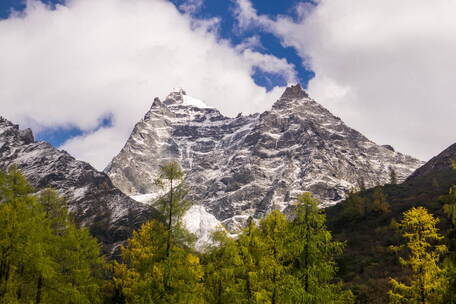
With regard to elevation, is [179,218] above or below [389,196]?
below

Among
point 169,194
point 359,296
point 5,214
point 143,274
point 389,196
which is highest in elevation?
point 389,196

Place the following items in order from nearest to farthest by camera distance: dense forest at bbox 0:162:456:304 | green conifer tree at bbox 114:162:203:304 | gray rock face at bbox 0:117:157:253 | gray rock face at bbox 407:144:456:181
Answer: dense forest at bbox 0:162:456:304 → green conifer tree at bbox 114:162:203:304 → gray rock face at bbox 0:117:157:253 → gray rock face at bbox 407:144:456:181

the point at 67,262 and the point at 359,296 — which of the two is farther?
the point at 359,296

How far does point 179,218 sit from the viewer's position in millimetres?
21250

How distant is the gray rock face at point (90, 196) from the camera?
132875 millimetres

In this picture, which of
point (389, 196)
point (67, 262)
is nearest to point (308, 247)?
point (67, 262)

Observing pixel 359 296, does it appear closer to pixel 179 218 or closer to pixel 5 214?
pixel 179 218

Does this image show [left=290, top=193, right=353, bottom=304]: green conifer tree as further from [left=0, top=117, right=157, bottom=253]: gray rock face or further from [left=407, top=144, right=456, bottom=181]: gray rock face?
[left=407, top=144, right=456, bottom=181]: gray rock face

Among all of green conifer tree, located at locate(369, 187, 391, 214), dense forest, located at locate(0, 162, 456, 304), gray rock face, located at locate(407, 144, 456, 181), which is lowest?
dense forest, located at locate(0, 162, 456, 304)

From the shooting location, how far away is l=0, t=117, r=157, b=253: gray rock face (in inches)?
5231

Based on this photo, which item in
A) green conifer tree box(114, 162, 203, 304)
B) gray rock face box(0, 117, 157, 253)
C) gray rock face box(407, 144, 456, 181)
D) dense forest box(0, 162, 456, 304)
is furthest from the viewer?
gray rock face box(407, 144, 456, 181)

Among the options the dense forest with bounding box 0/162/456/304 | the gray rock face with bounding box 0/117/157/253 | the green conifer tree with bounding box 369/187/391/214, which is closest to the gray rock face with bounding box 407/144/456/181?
the green conifer tree with bounding box 369/187/391/214

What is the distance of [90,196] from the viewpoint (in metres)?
161

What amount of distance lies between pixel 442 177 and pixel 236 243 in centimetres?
12646
